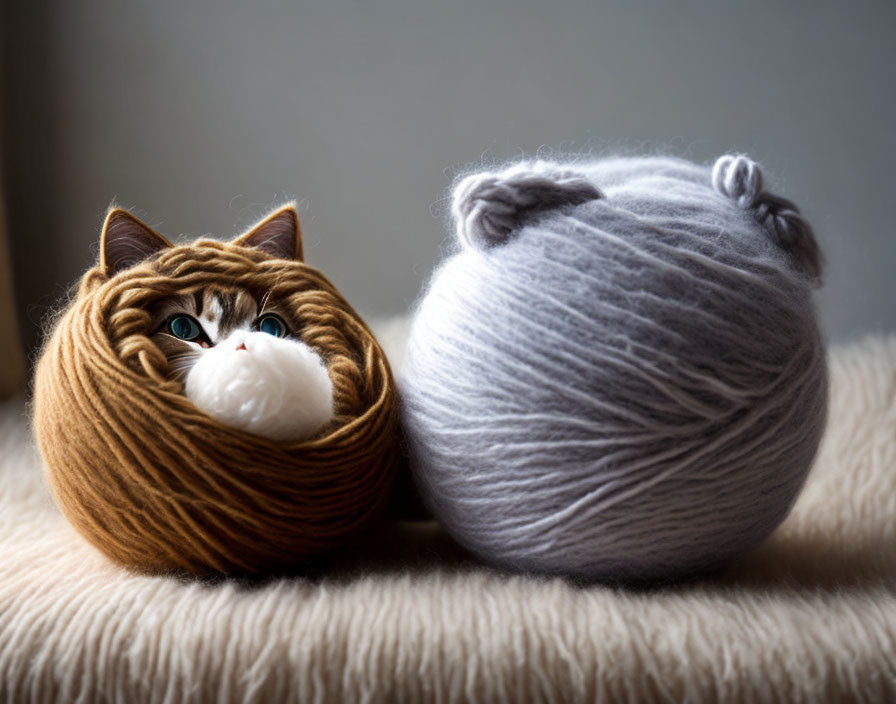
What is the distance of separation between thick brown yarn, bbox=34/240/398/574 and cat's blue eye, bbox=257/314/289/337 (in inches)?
0.7

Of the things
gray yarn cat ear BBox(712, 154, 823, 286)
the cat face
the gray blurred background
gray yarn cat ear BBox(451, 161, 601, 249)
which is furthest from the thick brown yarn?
the gray blurred background

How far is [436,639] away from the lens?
53 centimetres

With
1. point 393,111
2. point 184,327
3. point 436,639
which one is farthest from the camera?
point 393,111

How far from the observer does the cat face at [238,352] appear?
58 centimetres

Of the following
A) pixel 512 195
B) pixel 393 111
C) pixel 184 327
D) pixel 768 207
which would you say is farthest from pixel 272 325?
pixel 393 111

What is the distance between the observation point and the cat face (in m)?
0.58

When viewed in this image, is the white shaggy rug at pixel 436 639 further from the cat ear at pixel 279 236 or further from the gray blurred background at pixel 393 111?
the gray blurred background at pixel 393 111

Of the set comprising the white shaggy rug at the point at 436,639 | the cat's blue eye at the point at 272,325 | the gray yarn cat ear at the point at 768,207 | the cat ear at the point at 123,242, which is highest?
the gray yarn cat ear at the point at 768,207

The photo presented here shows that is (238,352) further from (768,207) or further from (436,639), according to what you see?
(768,207)

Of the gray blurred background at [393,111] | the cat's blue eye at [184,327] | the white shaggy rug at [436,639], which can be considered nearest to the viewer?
the white shaggy rug at [436,639]

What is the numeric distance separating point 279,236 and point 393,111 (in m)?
0.60

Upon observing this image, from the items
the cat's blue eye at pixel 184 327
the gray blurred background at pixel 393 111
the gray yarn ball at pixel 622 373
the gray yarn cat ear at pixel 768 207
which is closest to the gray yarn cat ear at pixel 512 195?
the gray yarn ball at pixel 622 373

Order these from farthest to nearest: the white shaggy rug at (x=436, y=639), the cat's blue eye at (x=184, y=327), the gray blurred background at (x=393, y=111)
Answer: the gray blurred background at (x=393, y=111) → the cat's blue eye at (x=184, y=327) → the white shaggy rug at (x=436, y=639)

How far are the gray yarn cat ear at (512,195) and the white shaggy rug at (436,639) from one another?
253 mm
